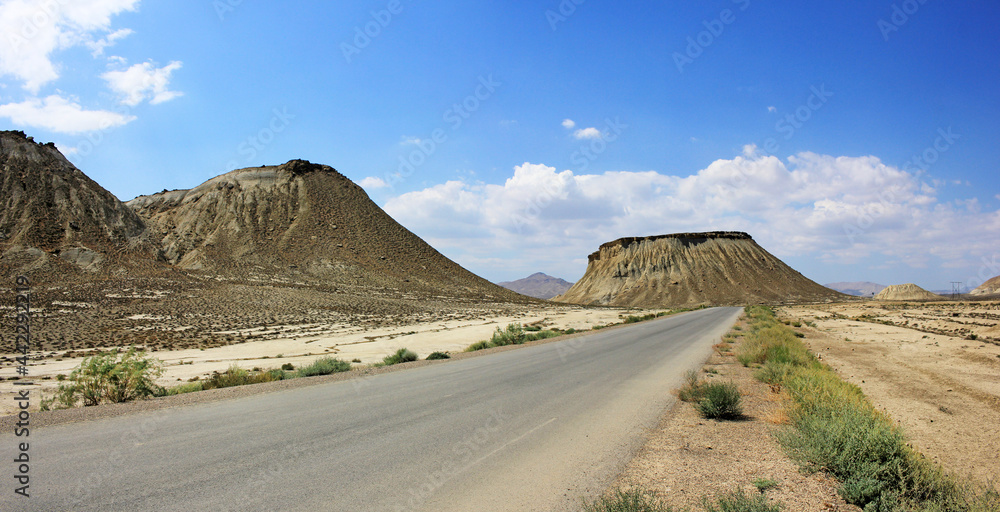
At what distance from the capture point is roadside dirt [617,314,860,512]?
466 cm

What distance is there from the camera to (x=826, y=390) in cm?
725

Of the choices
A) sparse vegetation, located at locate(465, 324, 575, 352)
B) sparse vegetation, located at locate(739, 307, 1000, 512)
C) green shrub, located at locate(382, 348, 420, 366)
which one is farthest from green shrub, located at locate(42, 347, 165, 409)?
sparse vegetation, located at locate(465, 324, 575, 352)

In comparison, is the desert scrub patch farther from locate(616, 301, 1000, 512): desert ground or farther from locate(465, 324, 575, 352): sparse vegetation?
locate(465, 324, 575, 352): sparse vegetation

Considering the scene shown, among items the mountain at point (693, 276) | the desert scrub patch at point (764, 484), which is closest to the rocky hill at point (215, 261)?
the desert scrub patch at point (764, 484)

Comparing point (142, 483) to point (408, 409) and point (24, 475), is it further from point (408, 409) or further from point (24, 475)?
point (408, 409)

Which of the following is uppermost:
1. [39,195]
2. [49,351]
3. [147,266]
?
[39,195]

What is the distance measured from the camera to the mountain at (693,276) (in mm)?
105188

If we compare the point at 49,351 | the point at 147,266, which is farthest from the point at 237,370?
the point at 147,266

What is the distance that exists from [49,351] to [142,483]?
24.3 meters

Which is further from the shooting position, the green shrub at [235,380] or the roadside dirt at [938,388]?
the green shrub at [235,380]

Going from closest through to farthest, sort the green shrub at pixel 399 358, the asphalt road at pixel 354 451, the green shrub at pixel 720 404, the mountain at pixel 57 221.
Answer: the asphalt road at pixel 354 451 < the green shrub at pixel 720 404 < the green shrub at pixel 399 358 < the mountain at pixel 57 221

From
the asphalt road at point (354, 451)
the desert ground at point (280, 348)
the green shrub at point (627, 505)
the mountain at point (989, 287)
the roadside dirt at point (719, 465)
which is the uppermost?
the mountain at point (989, 287)

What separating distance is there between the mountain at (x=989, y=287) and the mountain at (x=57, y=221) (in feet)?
746

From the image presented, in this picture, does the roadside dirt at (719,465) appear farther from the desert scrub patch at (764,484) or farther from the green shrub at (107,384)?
the green shrub at (107,384)
